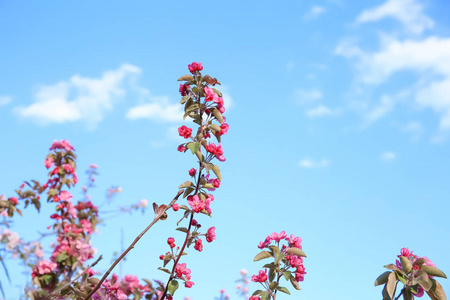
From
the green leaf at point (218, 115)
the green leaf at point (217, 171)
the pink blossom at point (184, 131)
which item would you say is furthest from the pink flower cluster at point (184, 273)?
the green leaf at point (218, 115)

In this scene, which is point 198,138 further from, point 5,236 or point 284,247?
point 5,236

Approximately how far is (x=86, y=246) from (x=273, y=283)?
1175 mm

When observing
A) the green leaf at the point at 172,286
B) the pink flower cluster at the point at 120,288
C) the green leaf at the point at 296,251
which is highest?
the green leaf at the point at 296,251

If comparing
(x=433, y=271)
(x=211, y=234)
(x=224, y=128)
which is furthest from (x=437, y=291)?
(x=224, y=128)

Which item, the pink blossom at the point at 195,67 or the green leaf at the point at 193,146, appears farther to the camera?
the pink blossom at the point at 195,67

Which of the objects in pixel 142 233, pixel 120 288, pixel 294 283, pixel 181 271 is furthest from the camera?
pixel 294 283

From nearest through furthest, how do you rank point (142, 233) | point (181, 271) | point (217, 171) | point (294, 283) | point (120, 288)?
point (120, 288)
point (142, 233)
point (181, 271)
point (217, 171)
point (294, 283)

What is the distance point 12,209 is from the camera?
3105mm

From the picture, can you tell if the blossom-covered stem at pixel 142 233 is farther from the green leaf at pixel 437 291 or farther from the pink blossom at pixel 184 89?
the green leaf at pixel 437 291

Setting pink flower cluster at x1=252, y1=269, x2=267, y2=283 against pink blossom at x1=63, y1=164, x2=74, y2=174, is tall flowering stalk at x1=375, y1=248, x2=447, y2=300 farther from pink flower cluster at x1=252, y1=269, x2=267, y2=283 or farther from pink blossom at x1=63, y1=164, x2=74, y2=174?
pink blossom at x1=63, y1=164, x2=74, y2=174

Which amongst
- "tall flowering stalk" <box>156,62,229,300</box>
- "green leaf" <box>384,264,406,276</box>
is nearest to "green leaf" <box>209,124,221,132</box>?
"tall flowering stalk" <box>156,62,229,300</box>

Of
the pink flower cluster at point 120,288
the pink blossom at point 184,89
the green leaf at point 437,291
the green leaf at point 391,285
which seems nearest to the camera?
the pink flower cluster at point 120,288

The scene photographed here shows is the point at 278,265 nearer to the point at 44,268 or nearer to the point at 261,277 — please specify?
the point at 261,277

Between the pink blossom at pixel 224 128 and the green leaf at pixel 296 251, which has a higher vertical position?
the pink blossom at pixel 224 128
